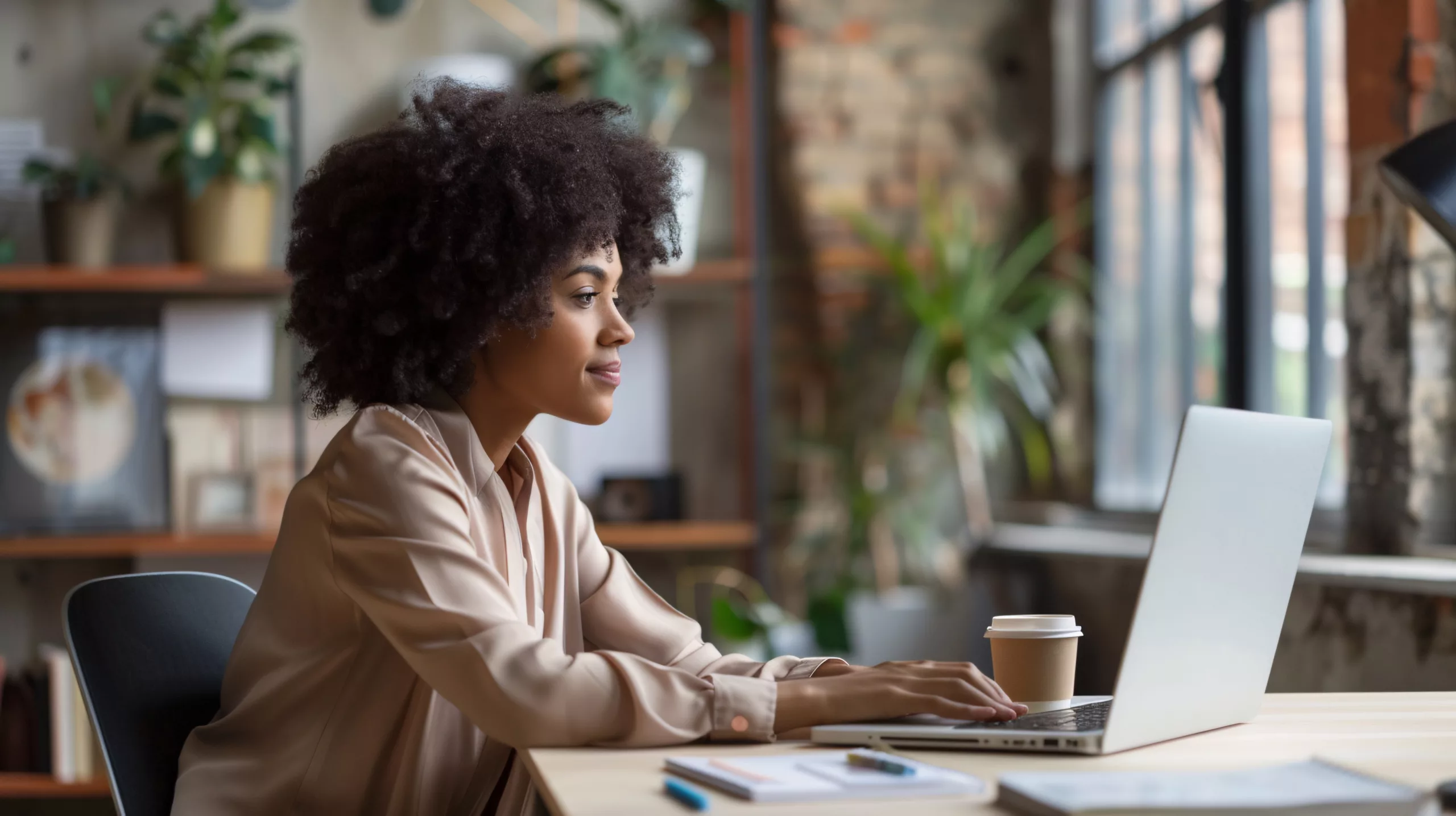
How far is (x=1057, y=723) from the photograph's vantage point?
1.23 m

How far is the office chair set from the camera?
4.73 feet

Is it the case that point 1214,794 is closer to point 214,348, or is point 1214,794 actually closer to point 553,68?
point 553,68

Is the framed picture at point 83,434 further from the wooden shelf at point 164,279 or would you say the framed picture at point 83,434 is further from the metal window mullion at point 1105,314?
the metal window mullion at point 1105,314

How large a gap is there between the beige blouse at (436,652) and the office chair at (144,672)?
0.05 metres

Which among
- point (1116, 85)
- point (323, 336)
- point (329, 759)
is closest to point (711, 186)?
point (1116, 85)

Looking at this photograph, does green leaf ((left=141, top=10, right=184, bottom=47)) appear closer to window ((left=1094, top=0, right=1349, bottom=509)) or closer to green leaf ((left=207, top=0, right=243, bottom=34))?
green leaf ((left=207, top=0, right=243, bottom=34))

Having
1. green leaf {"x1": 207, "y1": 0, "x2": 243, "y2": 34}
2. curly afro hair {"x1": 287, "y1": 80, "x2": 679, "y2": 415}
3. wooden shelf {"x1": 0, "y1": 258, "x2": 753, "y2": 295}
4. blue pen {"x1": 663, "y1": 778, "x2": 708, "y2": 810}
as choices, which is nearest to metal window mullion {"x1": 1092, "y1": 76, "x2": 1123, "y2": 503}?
wooden shelf {"x1": 0, "y1": 258, "x2": 753, "y2": 295}

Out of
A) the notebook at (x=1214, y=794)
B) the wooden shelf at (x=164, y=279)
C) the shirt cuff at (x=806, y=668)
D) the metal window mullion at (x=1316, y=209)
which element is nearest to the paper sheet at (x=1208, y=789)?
the notebook at (x=1214, y=794)

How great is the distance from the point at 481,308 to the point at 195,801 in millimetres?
580

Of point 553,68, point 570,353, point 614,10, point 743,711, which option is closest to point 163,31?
point 553,68

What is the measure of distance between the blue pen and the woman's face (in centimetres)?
61

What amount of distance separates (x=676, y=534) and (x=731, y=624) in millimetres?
323

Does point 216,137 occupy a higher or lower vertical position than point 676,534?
higher

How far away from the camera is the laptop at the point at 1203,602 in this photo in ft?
3.55
